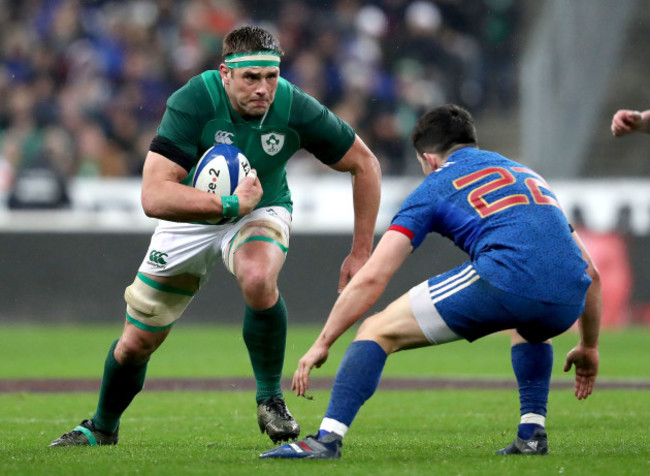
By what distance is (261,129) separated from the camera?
6.43 metres

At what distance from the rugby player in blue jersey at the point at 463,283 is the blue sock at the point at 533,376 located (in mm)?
244

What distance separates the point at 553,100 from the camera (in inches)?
666

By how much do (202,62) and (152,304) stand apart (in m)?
13.0

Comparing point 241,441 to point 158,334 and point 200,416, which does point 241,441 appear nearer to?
point 158,334

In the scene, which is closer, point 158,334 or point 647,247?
point 158,334

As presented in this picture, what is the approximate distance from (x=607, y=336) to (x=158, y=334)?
9.95m

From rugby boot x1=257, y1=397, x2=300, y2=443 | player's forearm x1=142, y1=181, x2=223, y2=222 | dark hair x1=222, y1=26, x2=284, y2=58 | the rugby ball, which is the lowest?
rugby boot x1=257, y1=397, x2=300, y2=443

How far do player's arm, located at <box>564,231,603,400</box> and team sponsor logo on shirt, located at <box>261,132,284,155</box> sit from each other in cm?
181

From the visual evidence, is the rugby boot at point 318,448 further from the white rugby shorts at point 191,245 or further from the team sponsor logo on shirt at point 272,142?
the team sponsor logo on shirt at point 272,142

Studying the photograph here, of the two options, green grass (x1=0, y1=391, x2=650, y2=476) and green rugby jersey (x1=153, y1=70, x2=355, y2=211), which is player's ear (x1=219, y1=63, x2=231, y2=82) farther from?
green grass (x1=0, y1=391, x2=650, y2=476)

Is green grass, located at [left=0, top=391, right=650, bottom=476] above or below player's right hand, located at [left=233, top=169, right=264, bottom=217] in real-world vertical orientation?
below

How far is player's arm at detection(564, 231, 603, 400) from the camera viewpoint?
18.6 ft

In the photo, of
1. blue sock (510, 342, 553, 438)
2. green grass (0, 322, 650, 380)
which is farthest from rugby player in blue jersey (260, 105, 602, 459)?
green grass (0, 322, 650, 380)

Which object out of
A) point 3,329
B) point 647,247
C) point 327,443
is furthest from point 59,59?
point 327,443
